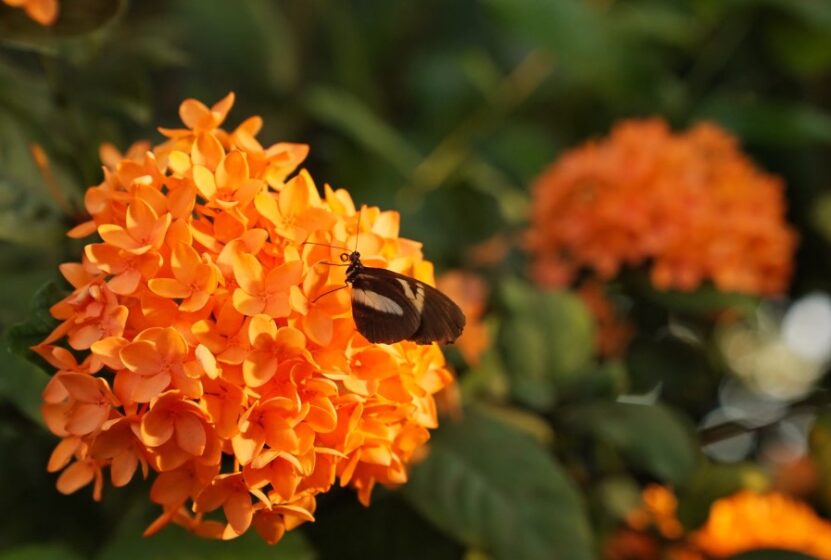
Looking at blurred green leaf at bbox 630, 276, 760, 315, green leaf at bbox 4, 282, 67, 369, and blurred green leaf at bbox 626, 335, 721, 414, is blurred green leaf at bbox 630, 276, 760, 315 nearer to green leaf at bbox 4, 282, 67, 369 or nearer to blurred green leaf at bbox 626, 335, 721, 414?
blurred green leaf at bbox 626, 335, 721, 414

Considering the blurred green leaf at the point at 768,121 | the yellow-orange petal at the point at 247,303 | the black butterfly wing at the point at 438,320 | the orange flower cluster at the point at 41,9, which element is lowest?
the yellow-orange petal at the point at 247,303

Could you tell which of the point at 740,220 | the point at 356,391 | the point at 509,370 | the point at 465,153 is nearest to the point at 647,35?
the point at 465,153

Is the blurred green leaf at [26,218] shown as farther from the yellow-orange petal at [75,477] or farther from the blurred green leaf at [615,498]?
the blurred green leaf at [615,498]

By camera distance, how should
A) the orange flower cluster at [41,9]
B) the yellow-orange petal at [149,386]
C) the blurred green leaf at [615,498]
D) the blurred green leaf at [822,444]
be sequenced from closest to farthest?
the yellow-orange petal at [149,386], the orange flower cluster at [41,9], the blurred green leaf at [615,498], the blurred green leaf at [822,444]

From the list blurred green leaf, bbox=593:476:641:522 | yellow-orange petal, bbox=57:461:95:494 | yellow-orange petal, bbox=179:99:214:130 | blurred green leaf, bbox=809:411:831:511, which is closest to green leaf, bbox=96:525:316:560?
yellow-orange petal, bbox=57:461:95:494

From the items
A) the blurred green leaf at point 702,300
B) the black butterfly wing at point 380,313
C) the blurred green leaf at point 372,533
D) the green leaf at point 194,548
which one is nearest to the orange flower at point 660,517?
the blurred green leaf at point 702,300

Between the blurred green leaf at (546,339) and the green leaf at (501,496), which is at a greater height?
the blurred green leaf at (546,339)

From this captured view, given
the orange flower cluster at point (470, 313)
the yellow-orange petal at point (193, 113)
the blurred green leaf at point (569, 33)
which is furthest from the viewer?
the blurred green leaf at point (569, 33)
